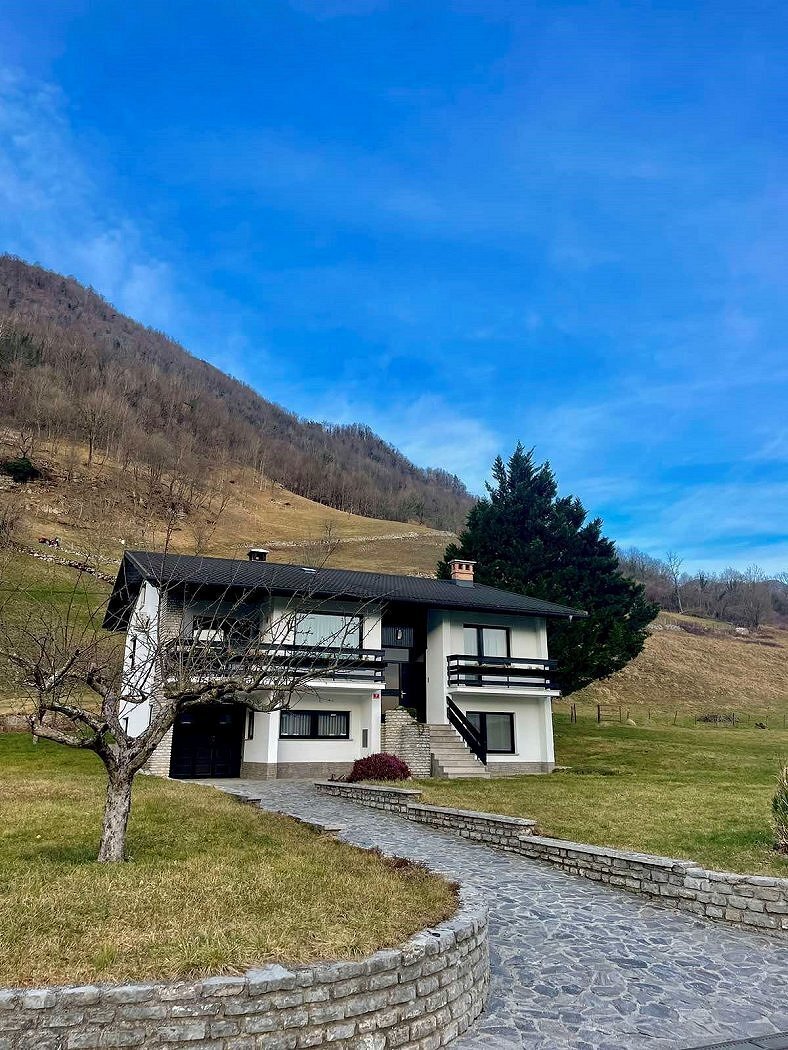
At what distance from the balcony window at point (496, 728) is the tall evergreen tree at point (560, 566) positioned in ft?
18.7

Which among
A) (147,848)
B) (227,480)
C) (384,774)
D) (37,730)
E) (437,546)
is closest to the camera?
(37,730)

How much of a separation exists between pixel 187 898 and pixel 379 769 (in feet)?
47.8

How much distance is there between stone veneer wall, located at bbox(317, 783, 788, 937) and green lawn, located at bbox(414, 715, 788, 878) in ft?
2.41

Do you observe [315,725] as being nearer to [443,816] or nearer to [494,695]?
[494,695]

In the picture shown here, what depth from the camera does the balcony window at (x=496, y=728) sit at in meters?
26.2

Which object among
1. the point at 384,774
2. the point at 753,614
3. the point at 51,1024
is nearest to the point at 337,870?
the point at 51,1024

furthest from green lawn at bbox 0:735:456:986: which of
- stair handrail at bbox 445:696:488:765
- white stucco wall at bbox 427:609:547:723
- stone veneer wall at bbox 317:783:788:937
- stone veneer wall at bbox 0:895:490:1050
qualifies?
white stucco wall at bbox 427:609:547:723

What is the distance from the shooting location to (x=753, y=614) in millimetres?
83438

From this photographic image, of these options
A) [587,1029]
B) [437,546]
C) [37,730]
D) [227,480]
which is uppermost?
[227,480]

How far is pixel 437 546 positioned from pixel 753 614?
1557 inches

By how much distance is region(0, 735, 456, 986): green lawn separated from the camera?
5187mm

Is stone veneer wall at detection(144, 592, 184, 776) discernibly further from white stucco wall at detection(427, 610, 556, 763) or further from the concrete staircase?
white stucco wall at detection(427, 610, 556, 763)

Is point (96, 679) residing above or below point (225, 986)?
above

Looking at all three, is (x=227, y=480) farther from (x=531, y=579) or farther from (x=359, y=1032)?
(x=359, y=1032)
